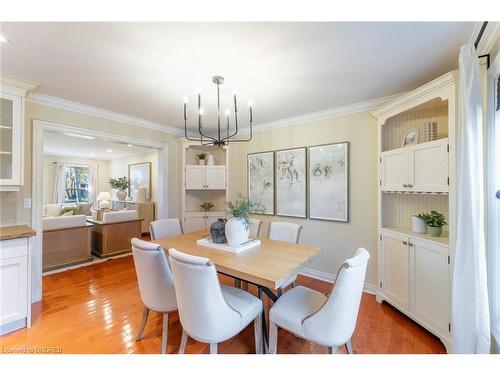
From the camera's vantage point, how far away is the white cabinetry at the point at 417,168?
1.84 meters

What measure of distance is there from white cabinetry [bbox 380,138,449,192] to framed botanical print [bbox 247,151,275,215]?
5.32 ft

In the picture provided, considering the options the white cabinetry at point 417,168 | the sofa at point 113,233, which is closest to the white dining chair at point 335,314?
the white cabinetry at point 417,168

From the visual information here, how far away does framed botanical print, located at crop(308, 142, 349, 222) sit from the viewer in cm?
290

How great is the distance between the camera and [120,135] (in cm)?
321

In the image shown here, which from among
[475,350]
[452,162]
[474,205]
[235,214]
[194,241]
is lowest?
[475,350]

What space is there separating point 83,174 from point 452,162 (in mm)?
9542

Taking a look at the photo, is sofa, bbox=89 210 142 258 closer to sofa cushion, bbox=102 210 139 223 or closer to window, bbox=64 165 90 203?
sofa cushion, bbox=102 210 139 223

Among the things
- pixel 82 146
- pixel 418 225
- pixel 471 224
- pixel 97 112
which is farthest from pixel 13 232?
pixel 82 146

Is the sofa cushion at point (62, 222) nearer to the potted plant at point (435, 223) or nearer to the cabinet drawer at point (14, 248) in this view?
the cabinet drawer at point (14, 248)

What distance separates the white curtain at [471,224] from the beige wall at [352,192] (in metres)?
1.29

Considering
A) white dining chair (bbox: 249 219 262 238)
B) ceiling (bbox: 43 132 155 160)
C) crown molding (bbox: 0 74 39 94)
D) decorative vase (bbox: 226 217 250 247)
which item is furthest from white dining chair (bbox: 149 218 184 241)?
ceiling (bbox: 43 132 155 160)

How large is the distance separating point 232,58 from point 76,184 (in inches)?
326
